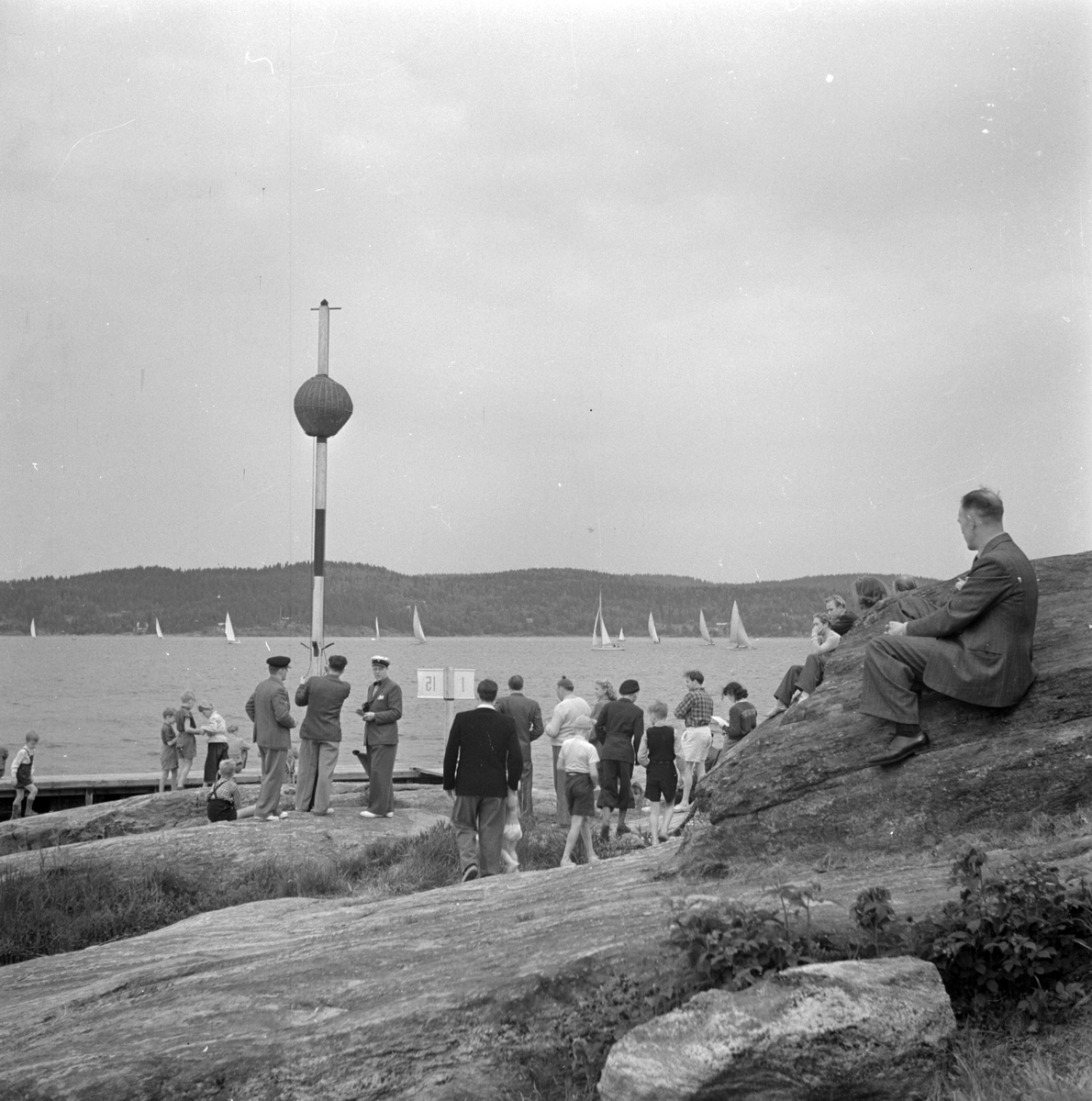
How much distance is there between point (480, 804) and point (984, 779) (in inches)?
207

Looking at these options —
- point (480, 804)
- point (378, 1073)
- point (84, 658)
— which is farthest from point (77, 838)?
Answer: point (84, 658)

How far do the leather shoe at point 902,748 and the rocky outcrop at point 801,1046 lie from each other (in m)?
2.20

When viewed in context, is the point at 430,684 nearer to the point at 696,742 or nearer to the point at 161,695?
the point at 696,742

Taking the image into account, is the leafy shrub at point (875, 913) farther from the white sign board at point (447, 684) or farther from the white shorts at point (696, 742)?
the white sign board at point (447, 684)

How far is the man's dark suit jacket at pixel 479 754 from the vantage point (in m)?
10.6

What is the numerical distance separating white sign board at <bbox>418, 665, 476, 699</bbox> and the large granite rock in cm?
1115

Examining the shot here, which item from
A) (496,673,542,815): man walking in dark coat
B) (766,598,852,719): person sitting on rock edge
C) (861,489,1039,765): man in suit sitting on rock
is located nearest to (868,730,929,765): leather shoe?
(861,489,1039,765): man in suit sitting on rock

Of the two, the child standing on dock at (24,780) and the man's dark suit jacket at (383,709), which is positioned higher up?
the man's dark suit jacket at (383,709)

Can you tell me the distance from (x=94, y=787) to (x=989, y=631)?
20182mm

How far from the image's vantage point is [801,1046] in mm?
4754

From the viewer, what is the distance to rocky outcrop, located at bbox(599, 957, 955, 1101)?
4754 mm

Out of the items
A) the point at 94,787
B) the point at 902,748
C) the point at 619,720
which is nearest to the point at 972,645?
the point at 902,748

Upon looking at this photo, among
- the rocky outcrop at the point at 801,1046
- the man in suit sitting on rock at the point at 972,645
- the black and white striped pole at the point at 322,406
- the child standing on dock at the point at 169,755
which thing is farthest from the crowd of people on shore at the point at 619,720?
the black and white striped pole at the point at 322,406

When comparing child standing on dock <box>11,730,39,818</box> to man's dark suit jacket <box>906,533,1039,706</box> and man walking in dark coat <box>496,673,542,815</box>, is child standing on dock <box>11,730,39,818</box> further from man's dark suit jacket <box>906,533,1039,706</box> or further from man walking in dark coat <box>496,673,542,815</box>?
man's dark suit jacket <box>906,533,1039,706</box>
